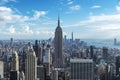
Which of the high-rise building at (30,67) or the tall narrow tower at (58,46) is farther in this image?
the tall narrow tower at (58,46)

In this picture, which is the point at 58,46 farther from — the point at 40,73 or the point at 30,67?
the point at 30,67

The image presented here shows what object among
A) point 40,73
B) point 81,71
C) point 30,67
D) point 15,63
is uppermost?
point 15,63

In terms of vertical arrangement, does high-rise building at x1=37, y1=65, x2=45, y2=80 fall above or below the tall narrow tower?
below

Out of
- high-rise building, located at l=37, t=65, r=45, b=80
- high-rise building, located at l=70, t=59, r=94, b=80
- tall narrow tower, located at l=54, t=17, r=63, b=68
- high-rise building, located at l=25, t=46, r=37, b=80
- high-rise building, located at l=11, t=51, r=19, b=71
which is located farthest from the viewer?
tall narrow tower, located at l=54, t=17, r=63, b=68

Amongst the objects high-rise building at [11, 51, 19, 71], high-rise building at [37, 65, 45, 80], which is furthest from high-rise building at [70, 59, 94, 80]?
high-rise building at [11, 51, 19, 71]

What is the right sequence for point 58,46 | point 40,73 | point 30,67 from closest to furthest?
point 30,67 < point 40,73 < point 58,46

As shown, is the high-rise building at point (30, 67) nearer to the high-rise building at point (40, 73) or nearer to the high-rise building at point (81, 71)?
the high-rise building at point (40, 73)

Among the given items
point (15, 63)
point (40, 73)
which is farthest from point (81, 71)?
point (15, 63)

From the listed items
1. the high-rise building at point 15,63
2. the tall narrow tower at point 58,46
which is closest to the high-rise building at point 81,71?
the high-rise building at point 15,63

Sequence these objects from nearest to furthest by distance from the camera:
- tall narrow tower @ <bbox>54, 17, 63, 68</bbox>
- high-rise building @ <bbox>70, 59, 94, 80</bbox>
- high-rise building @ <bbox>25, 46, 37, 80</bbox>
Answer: high-rise building @ <bbox>25, 46, 37, 80</bbox> < high-rise building @ <bbox>70, 59, 94, 80</bbox> < tall narrow tower @ <bbox>54, 17, 63, 68</bbox>

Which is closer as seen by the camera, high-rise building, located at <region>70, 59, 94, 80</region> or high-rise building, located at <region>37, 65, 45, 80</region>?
high-rise building, located at <region>70, 59, 94, 80</region>

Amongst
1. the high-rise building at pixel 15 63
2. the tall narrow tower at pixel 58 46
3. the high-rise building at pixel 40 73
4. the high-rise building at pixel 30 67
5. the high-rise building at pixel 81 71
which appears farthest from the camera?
the tall narrow tower at pixel 58 46

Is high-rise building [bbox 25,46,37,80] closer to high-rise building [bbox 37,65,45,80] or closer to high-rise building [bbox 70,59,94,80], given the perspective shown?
high-rise building [bbox 37,65,45,80]
